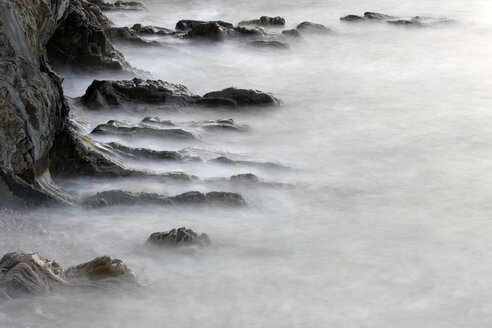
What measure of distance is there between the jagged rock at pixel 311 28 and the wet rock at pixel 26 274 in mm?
8617

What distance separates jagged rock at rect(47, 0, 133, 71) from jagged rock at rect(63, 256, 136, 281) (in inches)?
187

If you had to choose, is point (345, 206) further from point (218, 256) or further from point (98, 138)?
point (98, 138)

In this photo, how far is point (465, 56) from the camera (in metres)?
11.7

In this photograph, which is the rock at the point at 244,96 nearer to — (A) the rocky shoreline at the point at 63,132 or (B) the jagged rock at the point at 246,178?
(A) the rocky shoreline at the point at 63,132

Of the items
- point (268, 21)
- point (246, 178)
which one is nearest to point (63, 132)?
point (246, 178)

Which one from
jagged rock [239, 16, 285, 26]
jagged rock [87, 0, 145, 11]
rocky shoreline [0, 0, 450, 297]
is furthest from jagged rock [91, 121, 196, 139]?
jagged rock [87, 0, 145, 11]

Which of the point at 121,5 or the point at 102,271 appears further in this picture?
the point at 121,5

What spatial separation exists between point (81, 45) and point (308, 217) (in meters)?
4.37

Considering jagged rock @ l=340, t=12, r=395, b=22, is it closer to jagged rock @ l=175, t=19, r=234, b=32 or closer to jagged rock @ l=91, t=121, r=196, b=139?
jagged rock @ l=175, t=19, r=234, b=32

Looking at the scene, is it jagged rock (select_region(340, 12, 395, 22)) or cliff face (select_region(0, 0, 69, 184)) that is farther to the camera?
jagged rock (select_region(340, 12, 395, 22))

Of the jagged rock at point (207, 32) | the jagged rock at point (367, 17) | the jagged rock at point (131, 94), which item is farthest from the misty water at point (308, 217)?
the jagged rock at point (367, 17)

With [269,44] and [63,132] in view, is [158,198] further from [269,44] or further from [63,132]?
[269,44]

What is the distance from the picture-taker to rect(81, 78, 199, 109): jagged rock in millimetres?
8344

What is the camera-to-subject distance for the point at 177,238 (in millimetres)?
5184
